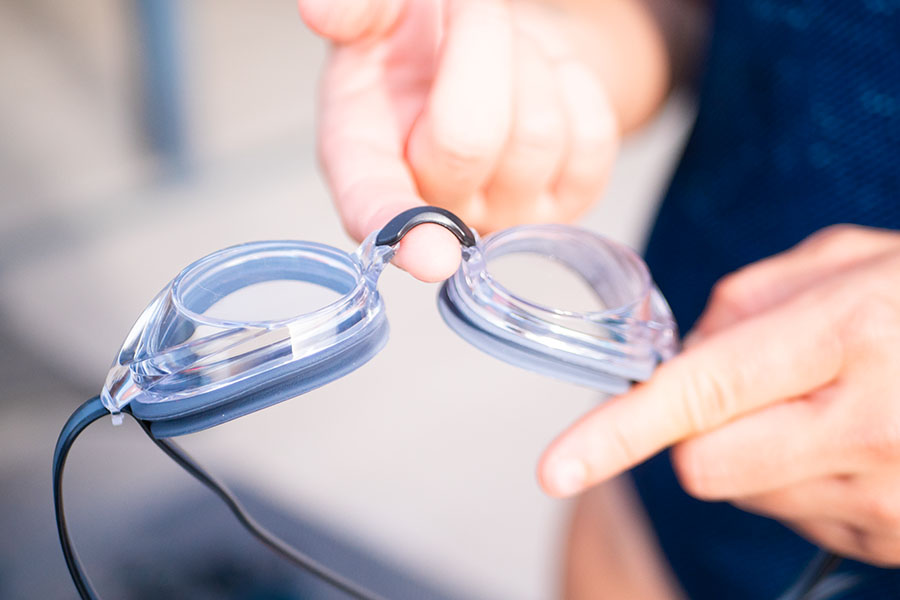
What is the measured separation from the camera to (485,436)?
136cm

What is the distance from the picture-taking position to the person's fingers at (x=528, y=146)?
0.45 meters

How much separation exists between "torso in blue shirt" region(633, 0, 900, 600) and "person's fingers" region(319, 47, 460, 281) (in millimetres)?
287

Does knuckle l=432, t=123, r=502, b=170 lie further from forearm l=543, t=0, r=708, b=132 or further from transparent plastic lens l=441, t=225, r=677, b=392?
forearm l=543, t=0, r=708, b=132

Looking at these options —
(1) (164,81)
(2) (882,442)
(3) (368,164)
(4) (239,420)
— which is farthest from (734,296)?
(1) (164,81)

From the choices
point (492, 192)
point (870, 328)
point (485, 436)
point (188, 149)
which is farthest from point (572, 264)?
point (188, 149)

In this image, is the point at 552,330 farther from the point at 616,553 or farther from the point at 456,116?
the point at 616,553

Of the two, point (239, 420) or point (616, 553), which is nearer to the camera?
point (616, 553)

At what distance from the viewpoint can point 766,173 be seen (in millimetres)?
569

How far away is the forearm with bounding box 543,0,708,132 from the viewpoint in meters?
0.58

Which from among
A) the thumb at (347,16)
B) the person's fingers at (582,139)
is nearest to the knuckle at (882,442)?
the person's fingers at (582,139)

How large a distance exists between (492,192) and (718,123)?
0.78 feet

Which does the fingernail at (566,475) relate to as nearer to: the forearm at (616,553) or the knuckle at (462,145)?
the knuckle at (462,145)

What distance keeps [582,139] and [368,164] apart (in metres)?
0.15

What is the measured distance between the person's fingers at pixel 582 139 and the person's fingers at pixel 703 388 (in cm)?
14
